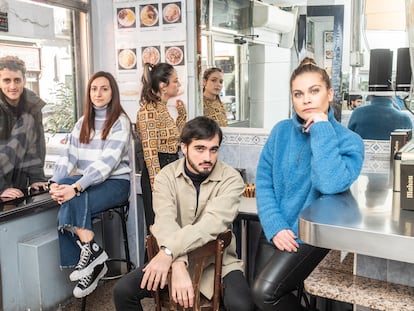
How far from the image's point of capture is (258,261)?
2395mm

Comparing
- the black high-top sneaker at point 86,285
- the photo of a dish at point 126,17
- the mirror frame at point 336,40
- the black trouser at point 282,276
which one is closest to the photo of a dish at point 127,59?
the photo of a dish at point 126,17

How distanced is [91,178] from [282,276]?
1.33 m

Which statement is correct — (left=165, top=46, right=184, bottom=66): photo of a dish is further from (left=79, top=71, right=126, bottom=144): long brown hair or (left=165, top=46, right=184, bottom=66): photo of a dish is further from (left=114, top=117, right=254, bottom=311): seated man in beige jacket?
(left=114, top=117, right=254, bottom=311): seated man in beige jacket

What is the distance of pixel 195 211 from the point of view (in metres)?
2.15

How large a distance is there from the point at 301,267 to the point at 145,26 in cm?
201

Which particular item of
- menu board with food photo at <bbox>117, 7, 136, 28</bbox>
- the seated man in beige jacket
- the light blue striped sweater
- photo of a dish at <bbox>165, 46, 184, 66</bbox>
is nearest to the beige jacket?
the seated man in beige jacket

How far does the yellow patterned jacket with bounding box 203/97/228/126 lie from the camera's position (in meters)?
3.05

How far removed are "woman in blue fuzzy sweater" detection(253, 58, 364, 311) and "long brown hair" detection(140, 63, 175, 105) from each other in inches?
47.2

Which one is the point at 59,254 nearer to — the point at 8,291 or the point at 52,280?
the point at 52,280

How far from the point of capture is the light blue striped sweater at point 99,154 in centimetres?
269

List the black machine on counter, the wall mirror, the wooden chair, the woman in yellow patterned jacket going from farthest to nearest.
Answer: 1. the wall mirror
2. the woman in yellow patterned jacket
3. the wooden chair
4. the black machine on counter

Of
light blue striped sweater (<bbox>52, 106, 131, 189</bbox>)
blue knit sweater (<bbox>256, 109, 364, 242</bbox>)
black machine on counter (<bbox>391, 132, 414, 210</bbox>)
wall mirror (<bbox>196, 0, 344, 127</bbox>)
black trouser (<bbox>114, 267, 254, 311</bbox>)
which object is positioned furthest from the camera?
wall mirror (<bbox>196, 0, 344, 127</bbox>)

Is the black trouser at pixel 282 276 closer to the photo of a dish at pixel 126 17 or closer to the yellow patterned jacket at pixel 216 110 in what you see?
the yellow patterned jacket at pixel 216 110

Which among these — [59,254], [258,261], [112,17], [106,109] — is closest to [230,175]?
[258,261]
